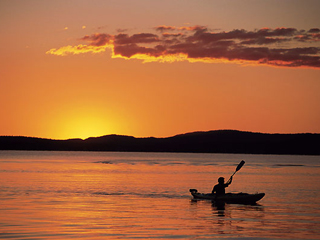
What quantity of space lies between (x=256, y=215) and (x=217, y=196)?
948 cm

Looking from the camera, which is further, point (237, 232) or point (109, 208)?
point (109, 208)

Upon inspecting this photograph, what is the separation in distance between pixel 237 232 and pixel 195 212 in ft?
31.2

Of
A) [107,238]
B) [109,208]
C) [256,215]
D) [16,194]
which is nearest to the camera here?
[107,238]

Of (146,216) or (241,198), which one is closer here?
(146,216)

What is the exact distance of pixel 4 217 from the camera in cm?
3012

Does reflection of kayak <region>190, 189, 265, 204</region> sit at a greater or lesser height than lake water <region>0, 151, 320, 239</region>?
greater

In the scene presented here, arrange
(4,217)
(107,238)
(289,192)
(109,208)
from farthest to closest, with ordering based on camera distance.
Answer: (289,192) < (109,208) < (4,217) < (107,238)

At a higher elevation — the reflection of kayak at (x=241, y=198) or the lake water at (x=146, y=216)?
the reflection of kayak at (x=241, y=198)

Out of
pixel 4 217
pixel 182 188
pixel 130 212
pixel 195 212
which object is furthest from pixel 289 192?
pixel 4 217

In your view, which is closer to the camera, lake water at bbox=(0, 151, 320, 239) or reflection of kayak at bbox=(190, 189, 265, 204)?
lake water at bbox=(0, 151, 320, 239)

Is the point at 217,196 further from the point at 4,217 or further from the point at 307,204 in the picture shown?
the point at 4,217

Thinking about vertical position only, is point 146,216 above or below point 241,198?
below

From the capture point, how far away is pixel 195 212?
117 feet

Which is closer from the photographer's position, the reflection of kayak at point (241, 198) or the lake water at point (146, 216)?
the lake water at point (146, 216)
